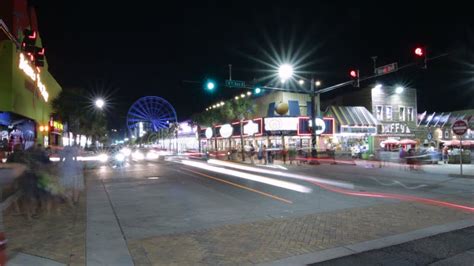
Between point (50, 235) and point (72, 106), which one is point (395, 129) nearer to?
point (72, 106)

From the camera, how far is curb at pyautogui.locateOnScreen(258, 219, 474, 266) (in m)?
6.21

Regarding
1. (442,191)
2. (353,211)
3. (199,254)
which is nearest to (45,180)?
(199,254)

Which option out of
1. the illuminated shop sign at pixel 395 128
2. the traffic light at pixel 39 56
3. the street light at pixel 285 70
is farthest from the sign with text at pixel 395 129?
the traffic light at pixel 39 56

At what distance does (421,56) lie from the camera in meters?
Answer: 17.3

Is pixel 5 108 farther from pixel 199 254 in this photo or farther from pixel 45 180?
pixel 199 254

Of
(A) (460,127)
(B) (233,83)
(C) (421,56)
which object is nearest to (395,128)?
(B) (233,83)

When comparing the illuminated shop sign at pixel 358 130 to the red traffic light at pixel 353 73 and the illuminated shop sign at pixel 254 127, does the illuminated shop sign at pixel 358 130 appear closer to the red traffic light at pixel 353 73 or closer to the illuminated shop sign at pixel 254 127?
the illuminated shop sign at pixel 254 127

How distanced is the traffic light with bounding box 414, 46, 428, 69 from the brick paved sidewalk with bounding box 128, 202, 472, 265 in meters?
9.26

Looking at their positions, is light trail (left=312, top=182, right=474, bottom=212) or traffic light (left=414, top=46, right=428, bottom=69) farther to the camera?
traffic light (left=414, top=46, right=428, bottom=69)

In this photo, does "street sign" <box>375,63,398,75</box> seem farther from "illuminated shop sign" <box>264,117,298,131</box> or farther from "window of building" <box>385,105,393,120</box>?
"window of building" <box>385,105,393,120</box>

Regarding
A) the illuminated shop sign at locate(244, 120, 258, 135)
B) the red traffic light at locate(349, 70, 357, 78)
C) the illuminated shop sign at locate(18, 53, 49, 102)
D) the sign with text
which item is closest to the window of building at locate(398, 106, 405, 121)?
the sign with text

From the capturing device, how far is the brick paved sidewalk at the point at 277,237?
6.46 m

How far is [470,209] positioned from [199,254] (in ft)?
25.7

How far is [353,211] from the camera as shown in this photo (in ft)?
33.7
